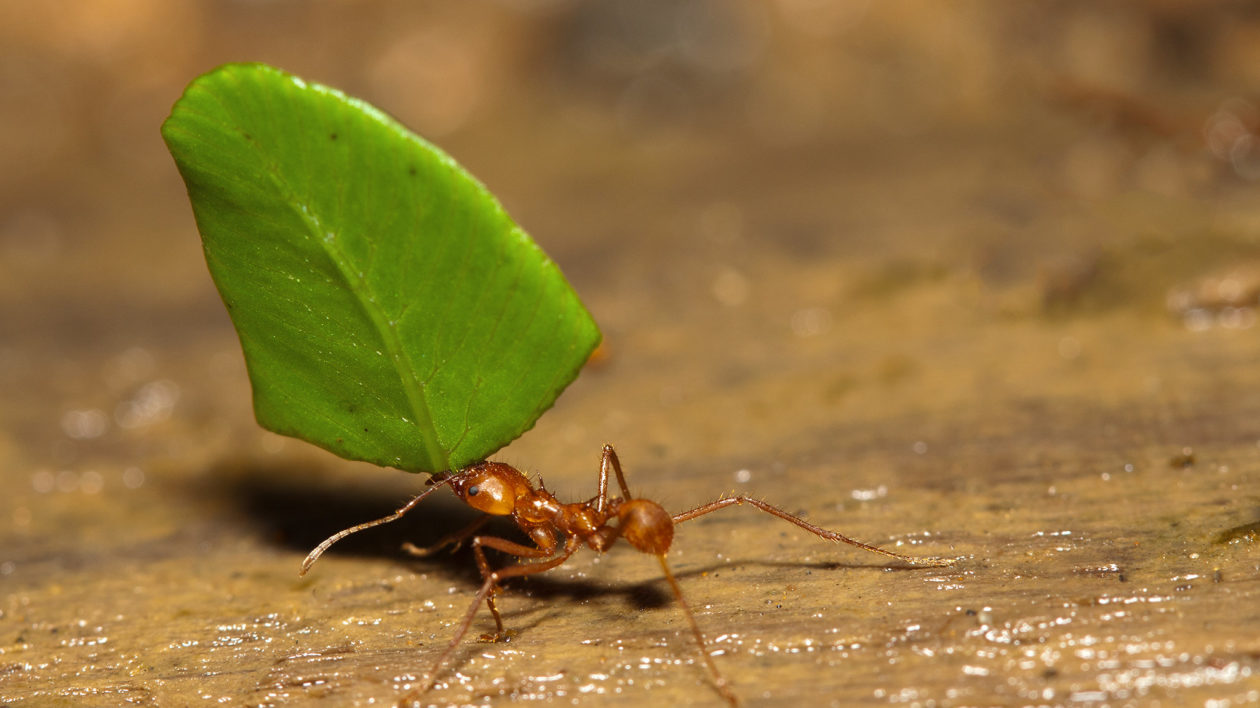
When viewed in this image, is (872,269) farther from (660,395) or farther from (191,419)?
(191,419)

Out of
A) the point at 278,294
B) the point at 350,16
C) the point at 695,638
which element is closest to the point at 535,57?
the point at 350,16

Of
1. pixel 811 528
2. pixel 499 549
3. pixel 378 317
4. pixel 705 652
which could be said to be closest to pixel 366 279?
pixel 378 317

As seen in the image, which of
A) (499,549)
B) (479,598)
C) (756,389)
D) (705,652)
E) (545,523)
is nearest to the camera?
(705,652)

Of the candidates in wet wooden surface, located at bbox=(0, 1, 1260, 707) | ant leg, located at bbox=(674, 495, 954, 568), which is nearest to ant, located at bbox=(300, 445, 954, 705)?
ant leg, located at bbox=(674, 495, 954, 568)

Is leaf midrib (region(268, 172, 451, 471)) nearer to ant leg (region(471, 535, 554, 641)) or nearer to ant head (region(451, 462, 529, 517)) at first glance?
ant head (region(451, 462, 529, 517))

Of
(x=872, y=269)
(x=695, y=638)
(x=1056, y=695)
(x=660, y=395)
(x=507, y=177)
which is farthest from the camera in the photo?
(x=507, y=177)

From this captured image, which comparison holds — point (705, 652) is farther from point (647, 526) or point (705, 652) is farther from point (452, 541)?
point (452, 541)
